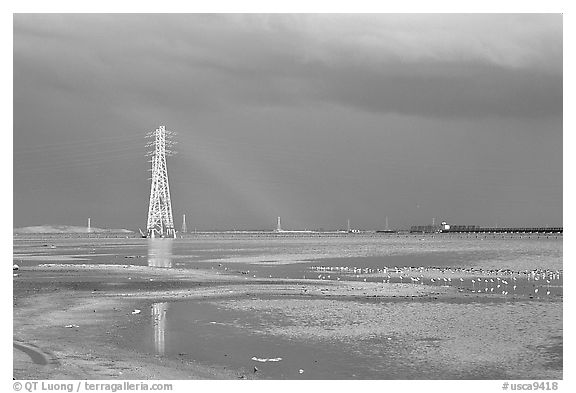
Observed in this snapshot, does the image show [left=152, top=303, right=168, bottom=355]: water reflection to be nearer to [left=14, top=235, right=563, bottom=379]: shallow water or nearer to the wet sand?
[left=14, top=235, right=563, bottom=379]: shallow water

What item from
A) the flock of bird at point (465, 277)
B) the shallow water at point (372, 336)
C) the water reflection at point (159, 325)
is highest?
the water reflection at point (159, 325)

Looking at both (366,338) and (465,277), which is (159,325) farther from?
(465,277)

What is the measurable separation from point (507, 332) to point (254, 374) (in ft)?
28.2

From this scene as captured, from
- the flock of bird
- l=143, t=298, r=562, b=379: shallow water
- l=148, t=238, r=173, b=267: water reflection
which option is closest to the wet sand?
l=143, t=298, r=562, b=379: shallow water

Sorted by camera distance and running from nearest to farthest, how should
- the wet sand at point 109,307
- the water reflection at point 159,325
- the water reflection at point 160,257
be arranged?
the wet sand at point 109,307
the water reflection at point 159,325
the water reflection at point 160,257

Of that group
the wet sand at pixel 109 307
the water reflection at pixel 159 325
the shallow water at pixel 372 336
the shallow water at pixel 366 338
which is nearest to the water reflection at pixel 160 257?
the wet sand at pixel 109 307

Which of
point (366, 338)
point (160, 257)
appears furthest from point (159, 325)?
point (160, 257)

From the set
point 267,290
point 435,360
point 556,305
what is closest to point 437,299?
point 556,305

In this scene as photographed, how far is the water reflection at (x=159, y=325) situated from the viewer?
17609mm

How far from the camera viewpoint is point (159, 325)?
2091 centimetres

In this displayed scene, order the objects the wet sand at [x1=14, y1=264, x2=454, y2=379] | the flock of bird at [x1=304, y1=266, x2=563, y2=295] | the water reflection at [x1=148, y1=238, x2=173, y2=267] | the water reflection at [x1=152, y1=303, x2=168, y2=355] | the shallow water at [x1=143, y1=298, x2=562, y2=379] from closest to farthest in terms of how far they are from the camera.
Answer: the wet sand at [x1=14, y1=264, x2=454, y2=379] → the shallow water at [x1=143, y1=298, x2=562, y2=379] → the water reflection at [x1=152, y1=303, x2=168, y2=355] → the flock of bird at [x1=304, y1=266, x2=563, y2=295] → the water reflection at [x1=148, y1=238, x2=173, y2=267]

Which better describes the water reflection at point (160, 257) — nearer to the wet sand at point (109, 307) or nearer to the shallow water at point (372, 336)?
the wet sand at point (109, 307)

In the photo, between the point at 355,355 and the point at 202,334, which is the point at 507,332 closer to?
the point at 355,355

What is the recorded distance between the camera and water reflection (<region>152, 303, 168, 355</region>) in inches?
693
